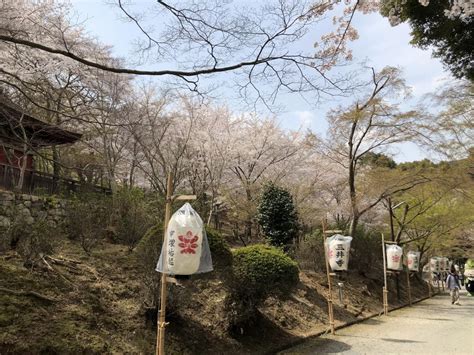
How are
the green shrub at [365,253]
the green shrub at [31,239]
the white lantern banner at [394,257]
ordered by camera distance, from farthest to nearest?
the green shrub at [365,253]
the white lantern banner at [394,257]
the green shrub at [31,239]

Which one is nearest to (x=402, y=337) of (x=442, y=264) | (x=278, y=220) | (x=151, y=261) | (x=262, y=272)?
(x=262, y=272)

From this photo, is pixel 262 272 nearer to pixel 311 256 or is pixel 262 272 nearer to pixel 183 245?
pixel 183 245

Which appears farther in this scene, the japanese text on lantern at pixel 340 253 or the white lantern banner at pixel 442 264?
the white lantern banner at pixel 442 264

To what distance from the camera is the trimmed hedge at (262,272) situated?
7.60 m

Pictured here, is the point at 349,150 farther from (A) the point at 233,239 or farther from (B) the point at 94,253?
(B) the point at 94,253

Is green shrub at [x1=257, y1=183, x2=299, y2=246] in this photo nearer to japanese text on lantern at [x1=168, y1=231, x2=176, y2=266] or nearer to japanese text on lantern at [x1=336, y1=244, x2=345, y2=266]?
japanese text on lantern at [x1=336, y1=244, x2=345, y2=266]

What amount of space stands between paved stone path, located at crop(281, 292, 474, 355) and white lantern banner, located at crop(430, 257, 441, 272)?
13766mm

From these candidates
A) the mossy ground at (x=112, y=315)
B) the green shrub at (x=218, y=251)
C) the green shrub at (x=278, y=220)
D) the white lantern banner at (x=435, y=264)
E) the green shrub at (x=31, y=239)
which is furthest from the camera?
the white lantern banner at (x=435, y=264)

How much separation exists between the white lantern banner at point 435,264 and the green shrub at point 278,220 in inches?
581

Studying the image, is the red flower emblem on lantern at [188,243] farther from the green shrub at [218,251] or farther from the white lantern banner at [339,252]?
the white lantern banner at [339,252]

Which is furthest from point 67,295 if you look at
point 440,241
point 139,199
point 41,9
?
point 440,241

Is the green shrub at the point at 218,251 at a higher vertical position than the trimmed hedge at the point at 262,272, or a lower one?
higher

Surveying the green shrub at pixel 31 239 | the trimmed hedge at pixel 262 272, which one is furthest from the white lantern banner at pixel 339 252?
the green shrub at pixel 31 239

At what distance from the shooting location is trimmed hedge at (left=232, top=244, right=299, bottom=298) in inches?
299
